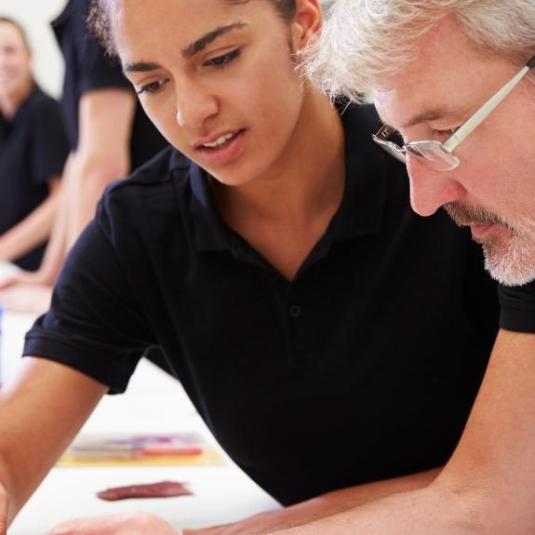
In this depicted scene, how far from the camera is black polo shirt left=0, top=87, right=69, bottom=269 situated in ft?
13.4

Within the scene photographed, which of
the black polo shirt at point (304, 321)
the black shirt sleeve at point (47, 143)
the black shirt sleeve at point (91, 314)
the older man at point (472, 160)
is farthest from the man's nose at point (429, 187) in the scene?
the black shirt sleeve at point (47, 143)

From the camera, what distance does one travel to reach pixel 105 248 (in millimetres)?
1567

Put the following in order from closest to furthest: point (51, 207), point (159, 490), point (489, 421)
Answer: point (489, 421) → point (159, 490) → point (51, 207)

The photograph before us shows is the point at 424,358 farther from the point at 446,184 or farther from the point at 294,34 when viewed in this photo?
the point at 294,34

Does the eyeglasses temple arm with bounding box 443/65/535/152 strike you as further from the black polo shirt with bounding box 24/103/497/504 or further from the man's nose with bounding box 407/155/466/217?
the black polo shirt with bounding box 24/103/497/504

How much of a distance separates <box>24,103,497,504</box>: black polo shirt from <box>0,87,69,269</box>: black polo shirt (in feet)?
8.36

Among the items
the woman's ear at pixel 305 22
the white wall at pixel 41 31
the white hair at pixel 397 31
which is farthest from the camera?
the white wall at pixel 41 31

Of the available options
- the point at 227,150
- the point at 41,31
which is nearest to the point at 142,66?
the point at 227,150

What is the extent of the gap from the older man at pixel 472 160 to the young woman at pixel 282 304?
168mm

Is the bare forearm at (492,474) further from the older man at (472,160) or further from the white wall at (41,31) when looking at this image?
the white wall at (41,31)

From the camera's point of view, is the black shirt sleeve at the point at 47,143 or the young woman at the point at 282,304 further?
the black shirt sleeve at the point at 47,143

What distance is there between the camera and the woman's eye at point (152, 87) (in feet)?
4.57

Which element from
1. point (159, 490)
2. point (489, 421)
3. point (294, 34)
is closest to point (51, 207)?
point (159, 490)

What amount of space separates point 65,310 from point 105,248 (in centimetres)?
11
